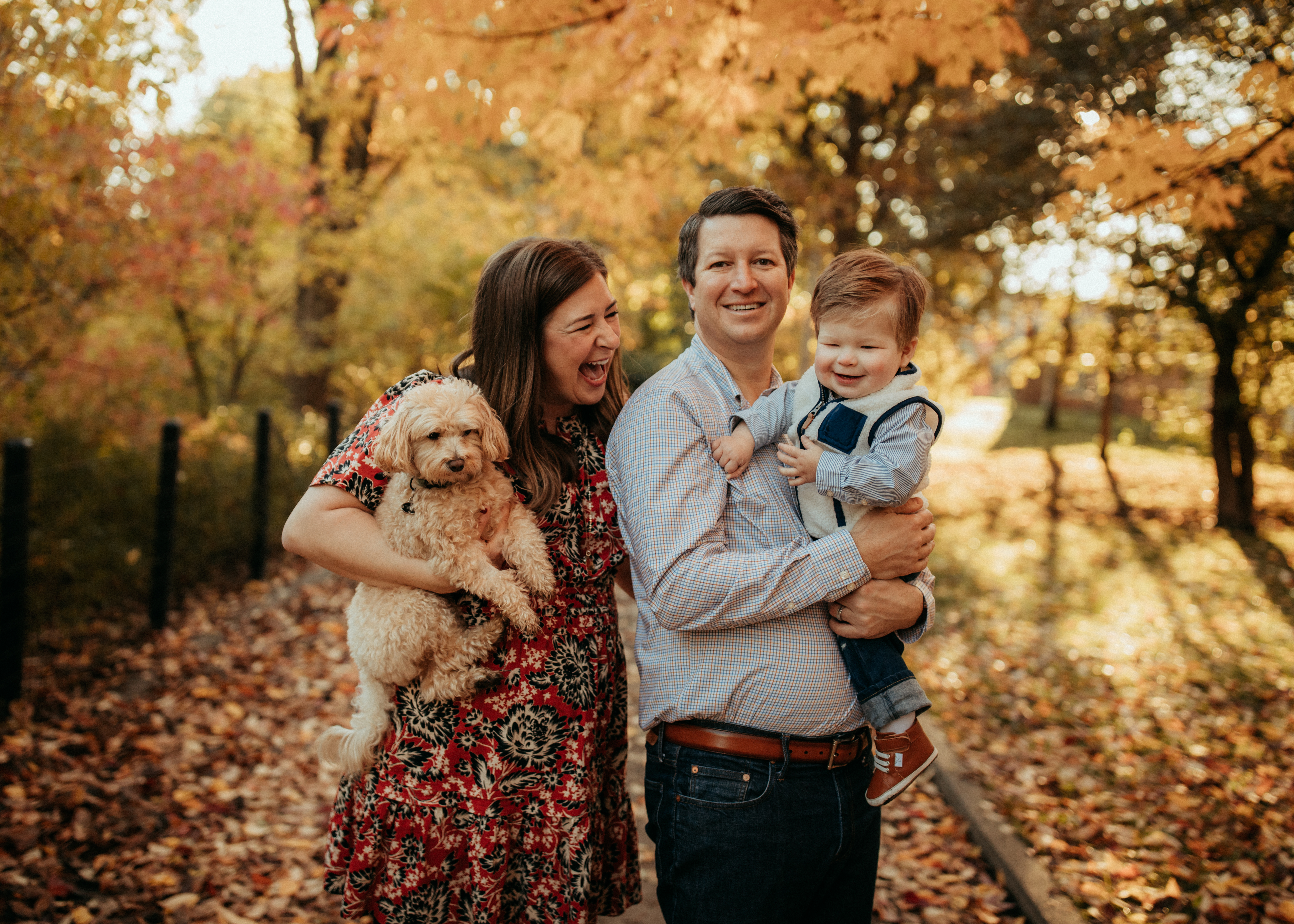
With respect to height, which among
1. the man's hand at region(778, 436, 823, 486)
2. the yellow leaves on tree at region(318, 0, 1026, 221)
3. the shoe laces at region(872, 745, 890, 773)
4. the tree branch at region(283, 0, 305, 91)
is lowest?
the shoe laces at region(872, 745, 890, 773)

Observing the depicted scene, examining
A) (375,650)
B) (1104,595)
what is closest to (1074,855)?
(375,650)

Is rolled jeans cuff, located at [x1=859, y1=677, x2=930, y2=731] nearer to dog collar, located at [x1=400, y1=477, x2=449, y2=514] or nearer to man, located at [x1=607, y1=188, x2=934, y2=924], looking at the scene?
man, located at [x1=607, y1=188, x2=934, y2=924]

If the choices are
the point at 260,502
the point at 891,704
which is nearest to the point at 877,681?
the point at 891,704

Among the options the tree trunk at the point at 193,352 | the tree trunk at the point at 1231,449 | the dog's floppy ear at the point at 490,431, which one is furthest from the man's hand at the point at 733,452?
the tree trunk at the point at 1231,449

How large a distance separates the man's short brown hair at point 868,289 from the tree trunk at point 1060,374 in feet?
52.7

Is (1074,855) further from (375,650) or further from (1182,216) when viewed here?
(375,650)

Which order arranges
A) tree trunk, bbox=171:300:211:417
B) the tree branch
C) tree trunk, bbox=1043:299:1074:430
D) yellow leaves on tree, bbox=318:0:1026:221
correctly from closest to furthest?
yellow leaves on tree, bbox=318:0:1026:221
tree trunk, bbox=171:300:211:417
the tree branch
tree trunk, bbox=1043:299:1074:430

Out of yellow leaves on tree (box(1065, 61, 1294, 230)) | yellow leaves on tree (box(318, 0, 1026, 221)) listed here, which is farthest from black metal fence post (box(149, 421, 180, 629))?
yellow leaves on tree (box(1065, 61, 1294, 230))

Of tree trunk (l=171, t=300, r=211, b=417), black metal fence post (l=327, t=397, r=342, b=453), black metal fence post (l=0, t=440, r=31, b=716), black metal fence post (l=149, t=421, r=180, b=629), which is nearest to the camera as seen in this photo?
black metal fence post (l=0, t=440, r=31, b=716)

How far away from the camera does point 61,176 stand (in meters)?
4.97

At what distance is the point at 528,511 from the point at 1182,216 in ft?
13.4

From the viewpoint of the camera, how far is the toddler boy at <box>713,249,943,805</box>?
2023 mm

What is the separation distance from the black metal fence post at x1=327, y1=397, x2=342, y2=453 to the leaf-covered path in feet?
11.0

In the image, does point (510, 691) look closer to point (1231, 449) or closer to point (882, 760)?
point (882, 760)
